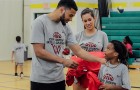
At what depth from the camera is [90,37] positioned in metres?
→ 4.68

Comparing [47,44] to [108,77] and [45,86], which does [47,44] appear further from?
[108,77]

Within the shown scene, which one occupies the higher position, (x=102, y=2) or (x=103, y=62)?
(x=102, y=2)

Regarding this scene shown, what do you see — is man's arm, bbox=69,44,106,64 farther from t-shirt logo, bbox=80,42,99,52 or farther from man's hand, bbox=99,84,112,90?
Answer: t-shirt logo, bbox=80,42,99,52

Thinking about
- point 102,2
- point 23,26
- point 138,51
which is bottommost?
point 138,51

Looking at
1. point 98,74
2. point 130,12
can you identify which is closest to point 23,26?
point 130,12

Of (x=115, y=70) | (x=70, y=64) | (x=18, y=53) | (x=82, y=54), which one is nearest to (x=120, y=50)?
(x=115, y=70)

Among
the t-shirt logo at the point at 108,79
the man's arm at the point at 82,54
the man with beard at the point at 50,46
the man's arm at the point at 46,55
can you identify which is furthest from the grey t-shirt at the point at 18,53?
the man's arm at the point at 46,55

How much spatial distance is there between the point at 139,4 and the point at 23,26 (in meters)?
6.63

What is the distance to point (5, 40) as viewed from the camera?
18484 mm

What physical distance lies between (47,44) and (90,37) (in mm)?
1334

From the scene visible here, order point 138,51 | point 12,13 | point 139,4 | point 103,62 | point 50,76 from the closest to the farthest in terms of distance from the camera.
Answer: point 50,76
point 103,62
point 138,51
point 139,4
point 12,13

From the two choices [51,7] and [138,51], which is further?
[51,7]

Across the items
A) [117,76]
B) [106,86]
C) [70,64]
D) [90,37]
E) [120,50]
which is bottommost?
[106,86]

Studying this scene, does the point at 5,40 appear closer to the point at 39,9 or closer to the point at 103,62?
the point at 39,9
